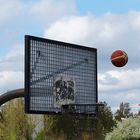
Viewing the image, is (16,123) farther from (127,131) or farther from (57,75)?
(127,131)

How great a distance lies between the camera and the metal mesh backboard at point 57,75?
1791cm

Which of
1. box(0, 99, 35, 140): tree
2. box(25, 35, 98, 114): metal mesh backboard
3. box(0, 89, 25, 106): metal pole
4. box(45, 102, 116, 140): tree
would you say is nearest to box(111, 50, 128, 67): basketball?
box(25, 35, 98, 114): metal mesh backboard

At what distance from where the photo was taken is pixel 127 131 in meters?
15.2

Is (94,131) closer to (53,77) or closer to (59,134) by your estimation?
(59,134)

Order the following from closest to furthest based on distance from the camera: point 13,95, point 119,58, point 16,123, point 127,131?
1. point 127,131
2. point 119,58
3. point 13,95
4. point 16,123

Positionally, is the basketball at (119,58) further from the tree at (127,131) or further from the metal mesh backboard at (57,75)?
the tree at (127,131)

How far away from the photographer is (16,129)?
105 feet

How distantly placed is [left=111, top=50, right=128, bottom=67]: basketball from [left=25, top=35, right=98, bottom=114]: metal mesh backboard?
2.29 m

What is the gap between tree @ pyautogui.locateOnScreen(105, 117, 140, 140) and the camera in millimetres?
15078

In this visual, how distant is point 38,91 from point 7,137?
44.9 ft

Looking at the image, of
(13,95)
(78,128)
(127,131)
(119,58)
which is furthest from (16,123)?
(127,131)

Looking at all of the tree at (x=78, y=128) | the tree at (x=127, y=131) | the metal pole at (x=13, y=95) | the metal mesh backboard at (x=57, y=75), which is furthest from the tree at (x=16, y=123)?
the tree at (x=127, y=131)

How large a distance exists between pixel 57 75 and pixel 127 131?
14.6ft

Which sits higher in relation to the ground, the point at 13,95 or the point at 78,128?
the point at 13,95
